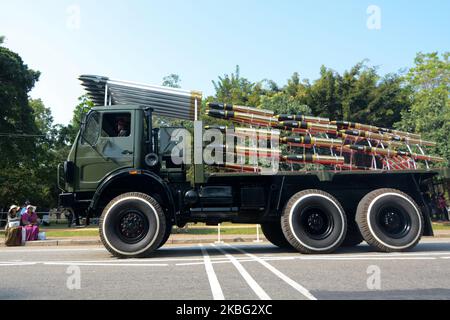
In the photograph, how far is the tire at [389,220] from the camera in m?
7.92

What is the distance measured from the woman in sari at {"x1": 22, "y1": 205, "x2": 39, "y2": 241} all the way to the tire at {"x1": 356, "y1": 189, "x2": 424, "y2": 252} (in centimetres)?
1112

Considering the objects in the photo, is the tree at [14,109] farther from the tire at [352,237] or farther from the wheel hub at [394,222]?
the wheel hub at [394,222]

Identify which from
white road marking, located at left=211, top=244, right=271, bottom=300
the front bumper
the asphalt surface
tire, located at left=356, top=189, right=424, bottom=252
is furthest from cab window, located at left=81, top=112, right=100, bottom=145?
tire, located at left=356, top=189, right=424, bottom=252

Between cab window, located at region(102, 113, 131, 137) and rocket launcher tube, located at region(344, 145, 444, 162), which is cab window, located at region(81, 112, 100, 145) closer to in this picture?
cab window, located at region(102, 113, 131, 137)

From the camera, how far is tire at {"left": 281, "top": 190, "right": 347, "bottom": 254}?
784cm

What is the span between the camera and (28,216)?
14.2 meters

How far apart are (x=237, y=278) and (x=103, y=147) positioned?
4.17 metres

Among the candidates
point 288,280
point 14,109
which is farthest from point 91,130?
point 14,109

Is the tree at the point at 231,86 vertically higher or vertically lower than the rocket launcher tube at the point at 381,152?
higher

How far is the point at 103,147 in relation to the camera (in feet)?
26.5

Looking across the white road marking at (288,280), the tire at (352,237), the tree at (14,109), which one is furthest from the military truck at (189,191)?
the tree at (14,109)

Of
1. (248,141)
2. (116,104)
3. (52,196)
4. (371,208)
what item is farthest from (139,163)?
(52,196)

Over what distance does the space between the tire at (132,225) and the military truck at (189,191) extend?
19 millimetres

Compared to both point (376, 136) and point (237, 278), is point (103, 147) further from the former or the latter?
point (376, 136)
